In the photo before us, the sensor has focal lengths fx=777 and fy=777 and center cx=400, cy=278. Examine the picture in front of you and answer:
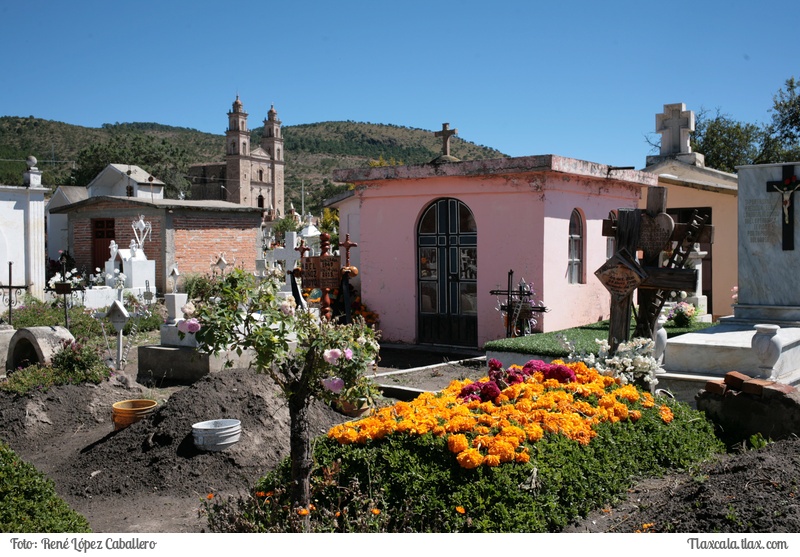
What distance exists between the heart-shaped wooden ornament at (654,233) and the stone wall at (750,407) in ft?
6.19

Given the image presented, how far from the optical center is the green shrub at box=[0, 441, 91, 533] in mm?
4531

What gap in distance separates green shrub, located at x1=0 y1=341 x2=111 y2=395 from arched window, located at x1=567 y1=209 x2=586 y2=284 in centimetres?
747

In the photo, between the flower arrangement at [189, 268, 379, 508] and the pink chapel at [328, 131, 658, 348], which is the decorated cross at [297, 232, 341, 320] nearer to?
the pink chapel at [328, 131, 658, 348]

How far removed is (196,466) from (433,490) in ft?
8.86

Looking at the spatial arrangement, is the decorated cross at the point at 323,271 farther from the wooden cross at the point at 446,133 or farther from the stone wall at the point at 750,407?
the stone wall at the point at 750,407

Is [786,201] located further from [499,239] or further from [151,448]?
[151,448]

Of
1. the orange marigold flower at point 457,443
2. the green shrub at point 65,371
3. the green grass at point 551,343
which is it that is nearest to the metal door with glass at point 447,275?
the green grass at point 551,343

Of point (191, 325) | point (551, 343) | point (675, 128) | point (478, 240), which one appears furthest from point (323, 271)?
point (675, 128)

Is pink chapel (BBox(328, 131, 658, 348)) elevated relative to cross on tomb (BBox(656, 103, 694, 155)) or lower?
lower

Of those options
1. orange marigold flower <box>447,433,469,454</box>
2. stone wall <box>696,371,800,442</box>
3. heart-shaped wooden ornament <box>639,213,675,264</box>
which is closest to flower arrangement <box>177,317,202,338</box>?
orange marigold flower <box>447,433,469,454</box>

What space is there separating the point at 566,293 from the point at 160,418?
7.39 metres

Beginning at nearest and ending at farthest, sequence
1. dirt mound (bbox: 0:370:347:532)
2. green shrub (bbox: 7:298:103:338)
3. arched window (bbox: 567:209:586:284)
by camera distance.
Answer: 1. dirt mound (bbox: 0:370:347:532)
2. arched window (bbox: 567:209:586:284)
3. green shrub (bbox: 7:298:103:338)

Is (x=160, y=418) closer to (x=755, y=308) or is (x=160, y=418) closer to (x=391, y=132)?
(x=755, y=308)

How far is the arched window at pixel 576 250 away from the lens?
12961mm
